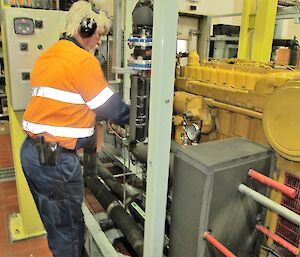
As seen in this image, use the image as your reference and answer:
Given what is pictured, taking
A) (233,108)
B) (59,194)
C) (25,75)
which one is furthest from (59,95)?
(233,108)

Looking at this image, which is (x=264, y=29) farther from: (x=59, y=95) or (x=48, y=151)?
(x=48, y=151)

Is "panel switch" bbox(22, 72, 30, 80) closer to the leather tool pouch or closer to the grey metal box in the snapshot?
the leather tool pouch

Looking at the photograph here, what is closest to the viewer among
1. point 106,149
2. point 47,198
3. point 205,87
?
point 47,198

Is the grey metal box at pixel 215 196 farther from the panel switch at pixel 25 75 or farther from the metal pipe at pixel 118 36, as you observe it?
the panel switch at pixel 25 75

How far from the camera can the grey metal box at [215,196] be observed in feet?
4.40

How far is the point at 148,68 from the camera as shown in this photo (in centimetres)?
154

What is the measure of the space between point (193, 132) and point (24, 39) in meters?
1.45

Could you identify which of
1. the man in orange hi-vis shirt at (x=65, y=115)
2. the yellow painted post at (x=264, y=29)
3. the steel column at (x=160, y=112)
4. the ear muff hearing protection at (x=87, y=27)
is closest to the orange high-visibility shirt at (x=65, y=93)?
the man in orange hi-vis shirt at (x=65, y=115)

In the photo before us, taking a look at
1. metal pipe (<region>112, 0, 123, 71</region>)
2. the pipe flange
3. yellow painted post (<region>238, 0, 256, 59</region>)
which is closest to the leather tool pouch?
metal pipe (<region>112, 0, 123, 71</region>)

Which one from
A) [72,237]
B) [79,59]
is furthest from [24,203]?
[79,59]

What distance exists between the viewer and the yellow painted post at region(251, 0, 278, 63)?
11.9ft

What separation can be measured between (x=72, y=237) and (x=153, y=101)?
3.78 feet

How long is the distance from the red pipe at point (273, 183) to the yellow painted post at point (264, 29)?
9.10 feet

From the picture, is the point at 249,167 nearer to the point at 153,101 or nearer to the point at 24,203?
the point at 153,101
